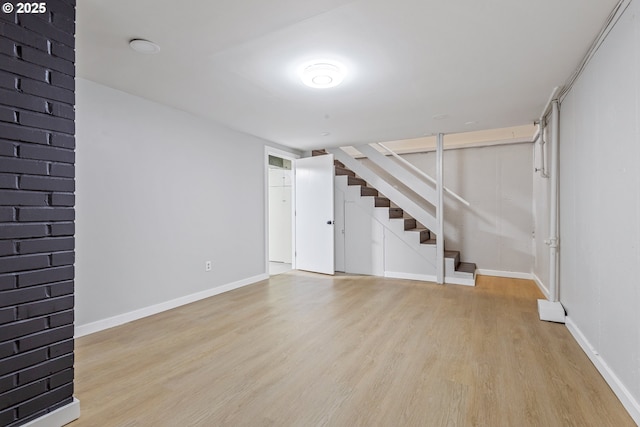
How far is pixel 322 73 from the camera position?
2449 millimetres

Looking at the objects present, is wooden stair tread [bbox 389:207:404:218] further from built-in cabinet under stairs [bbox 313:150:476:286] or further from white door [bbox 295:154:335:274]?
white door [bbox 295:154:335:274]

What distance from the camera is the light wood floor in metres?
1.64

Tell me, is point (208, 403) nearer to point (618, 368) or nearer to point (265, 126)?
point (618, 368)

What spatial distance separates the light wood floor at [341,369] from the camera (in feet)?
5.38

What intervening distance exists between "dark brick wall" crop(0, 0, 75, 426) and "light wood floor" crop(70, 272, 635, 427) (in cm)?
36

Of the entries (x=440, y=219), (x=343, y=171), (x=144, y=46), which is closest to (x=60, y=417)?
(x=144, y=46)

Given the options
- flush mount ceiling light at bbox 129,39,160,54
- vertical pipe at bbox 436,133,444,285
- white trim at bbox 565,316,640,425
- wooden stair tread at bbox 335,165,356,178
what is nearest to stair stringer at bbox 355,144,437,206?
vertical pipe at bbox 436,133,444,285

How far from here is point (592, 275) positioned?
2.22 metres

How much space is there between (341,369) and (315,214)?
3.46m

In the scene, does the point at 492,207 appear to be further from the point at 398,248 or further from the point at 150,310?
the point at 150,310

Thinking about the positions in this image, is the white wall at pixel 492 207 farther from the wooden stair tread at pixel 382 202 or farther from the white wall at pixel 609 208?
the white wall at pixel 609 208

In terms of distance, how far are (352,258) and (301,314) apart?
238cm

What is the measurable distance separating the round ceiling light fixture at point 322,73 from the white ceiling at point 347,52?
84 millimetres

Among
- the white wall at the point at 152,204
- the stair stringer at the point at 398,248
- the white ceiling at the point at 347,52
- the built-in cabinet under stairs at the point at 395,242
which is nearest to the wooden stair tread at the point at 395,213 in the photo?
the built-in cabinet under stairs at the point at 395,242
